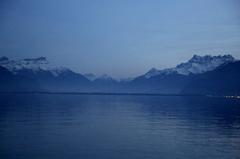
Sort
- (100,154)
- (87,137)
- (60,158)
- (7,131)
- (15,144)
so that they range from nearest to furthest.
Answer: (60,158), (100,154), (15,144), (87,137), (7,131)

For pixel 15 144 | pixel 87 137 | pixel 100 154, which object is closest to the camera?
pixel 100 154

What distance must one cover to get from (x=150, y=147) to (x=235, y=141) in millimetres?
15841

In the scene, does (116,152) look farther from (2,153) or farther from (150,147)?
(2,153)

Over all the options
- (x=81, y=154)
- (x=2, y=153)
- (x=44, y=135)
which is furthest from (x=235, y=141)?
(x=2, y=153)

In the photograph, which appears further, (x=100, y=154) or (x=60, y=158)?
(x=100, y=154)

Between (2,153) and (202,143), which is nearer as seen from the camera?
(2,153)

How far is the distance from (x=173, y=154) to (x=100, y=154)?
31.7 ft

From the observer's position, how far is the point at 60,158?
46938 mm

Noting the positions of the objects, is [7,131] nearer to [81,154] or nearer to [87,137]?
[87,137]

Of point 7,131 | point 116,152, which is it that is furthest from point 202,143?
point 7,131

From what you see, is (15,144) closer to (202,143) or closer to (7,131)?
(7,131)

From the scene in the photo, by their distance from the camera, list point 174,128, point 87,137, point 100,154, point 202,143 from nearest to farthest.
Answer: point 100,154 < point 202,143 < point 87,137 < point 174,128

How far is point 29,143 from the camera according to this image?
186 ft

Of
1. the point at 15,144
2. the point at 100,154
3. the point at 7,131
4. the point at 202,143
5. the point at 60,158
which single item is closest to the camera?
the point at 60,158
